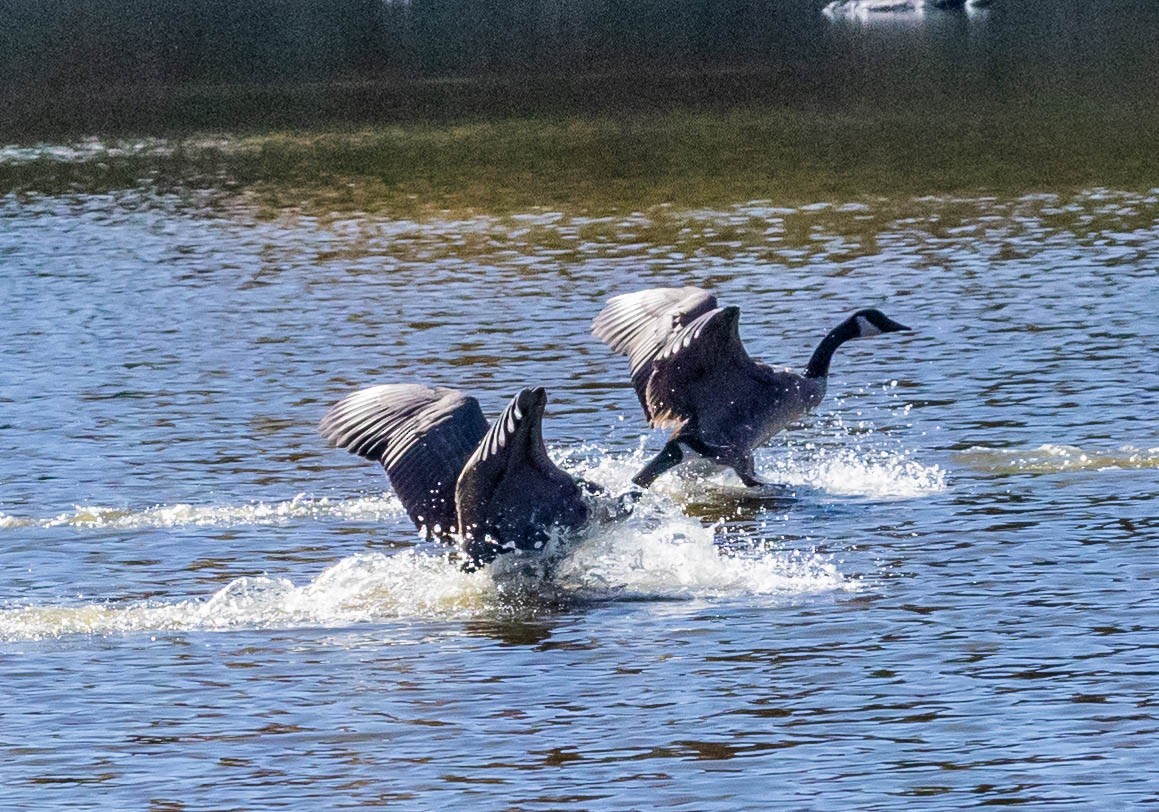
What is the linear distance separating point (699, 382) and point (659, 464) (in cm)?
137

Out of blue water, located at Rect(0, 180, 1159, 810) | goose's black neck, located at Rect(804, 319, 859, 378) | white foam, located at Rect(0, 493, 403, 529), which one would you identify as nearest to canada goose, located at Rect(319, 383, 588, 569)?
blue water, located at Rect(0, 180, 1159, 810)

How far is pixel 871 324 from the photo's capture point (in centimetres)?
1877

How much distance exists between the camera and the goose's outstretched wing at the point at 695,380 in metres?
17.3

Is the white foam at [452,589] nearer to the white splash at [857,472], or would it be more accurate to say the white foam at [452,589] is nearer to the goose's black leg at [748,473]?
the white splash at [857,472]

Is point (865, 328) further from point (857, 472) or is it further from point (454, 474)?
point (454, 474)

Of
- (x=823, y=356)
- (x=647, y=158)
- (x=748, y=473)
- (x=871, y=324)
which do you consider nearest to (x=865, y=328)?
(x=871, y=324)

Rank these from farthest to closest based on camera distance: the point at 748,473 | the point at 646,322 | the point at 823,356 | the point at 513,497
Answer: the point at 823,356, the point at 748,473, the point at 646,322, the point at 513,497

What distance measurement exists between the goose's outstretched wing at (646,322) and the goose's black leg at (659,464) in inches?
46.9

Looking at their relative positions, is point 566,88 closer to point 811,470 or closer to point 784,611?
point 811,470

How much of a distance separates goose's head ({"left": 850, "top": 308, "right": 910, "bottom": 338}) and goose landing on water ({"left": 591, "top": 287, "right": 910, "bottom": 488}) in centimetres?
110

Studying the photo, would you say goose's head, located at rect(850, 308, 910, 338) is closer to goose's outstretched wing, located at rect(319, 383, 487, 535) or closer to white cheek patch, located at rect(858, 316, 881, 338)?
white cheek patch, located at rect(858, 316, 881, 338)

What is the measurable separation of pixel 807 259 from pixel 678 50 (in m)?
53.2

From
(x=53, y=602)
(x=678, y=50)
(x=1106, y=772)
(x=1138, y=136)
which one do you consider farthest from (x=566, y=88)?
(x=1106, y=772)

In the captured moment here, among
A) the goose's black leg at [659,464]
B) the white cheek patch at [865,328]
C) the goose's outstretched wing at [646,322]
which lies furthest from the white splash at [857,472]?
the goose's black leg at [659,464]
